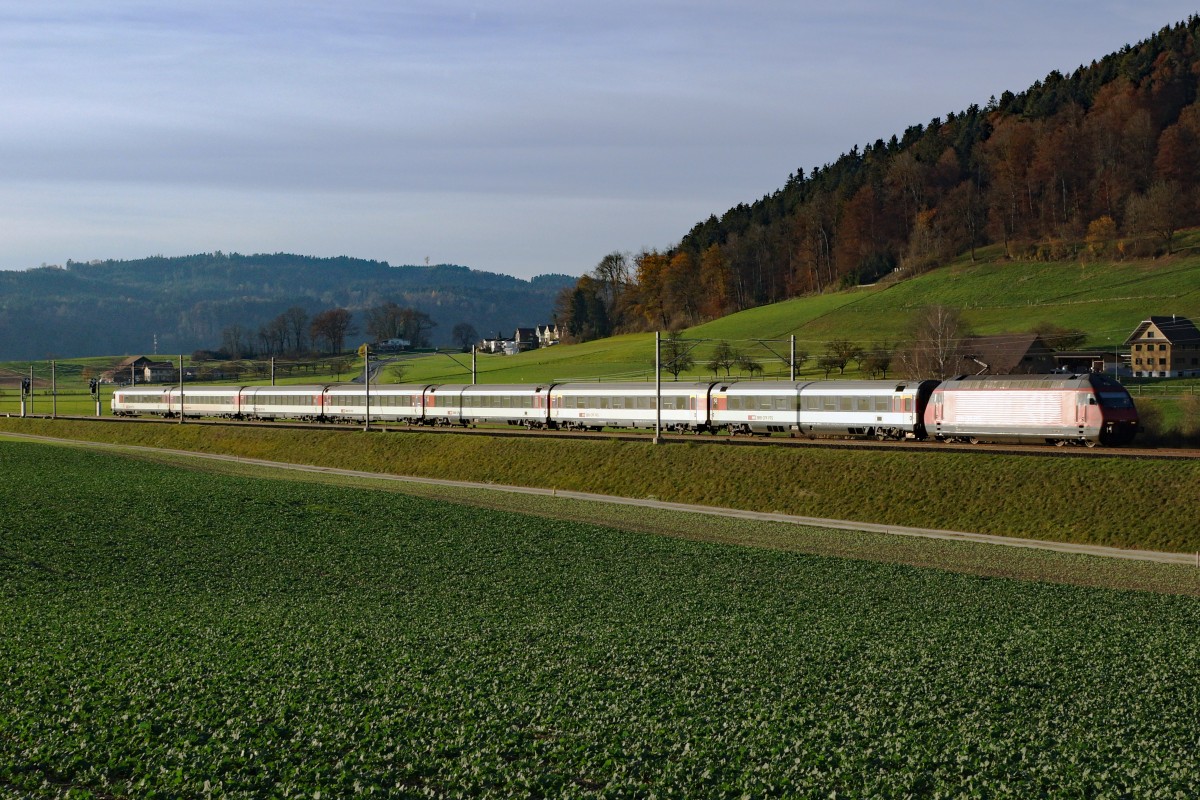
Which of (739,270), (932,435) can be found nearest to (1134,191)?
(739,270)

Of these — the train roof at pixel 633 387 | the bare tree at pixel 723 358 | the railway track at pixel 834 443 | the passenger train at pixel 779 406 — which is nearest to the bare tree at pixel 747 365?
the bare tree at pixel 723 358

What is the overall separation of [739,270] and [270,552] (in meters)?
144

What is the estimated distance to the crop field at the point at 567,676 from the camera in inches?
520

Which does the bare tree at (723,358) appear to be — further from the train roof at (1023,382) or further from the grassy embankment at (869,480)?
the train roof at (1023,382)

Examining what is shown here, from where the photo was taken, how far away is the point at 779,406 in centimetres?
6069

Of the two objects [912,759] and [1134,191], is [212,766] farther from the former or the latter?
[1134,191]

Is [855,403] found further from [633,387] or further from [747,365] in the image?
[747,365]

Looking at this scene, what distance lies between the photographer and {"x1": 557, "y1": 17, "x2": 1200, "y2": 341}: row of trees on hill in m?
136

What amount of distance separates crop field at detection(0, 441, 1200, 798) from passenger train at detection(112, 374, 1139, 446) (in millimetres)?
20419

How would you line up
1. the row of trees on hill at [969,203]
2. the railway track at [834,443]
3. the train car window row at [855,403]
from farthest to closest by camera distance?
the row of trees on hill at [969,203], the train car window row at [855,403], the railway track at [834,443]

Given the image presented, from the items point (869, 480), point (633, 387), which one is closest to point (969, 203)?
point (633, 387)

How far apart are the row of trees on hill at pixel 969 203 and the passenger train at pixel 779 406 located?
3287 inches

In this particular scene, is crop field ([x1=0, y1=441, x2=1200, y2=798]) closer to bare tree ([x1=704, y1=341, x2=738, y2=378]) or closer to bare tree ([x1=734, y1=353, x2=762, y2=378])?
bare tree ([x1=734, y1=353, x2=762, y2=378])

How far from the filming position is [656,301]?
17725 centimetres
